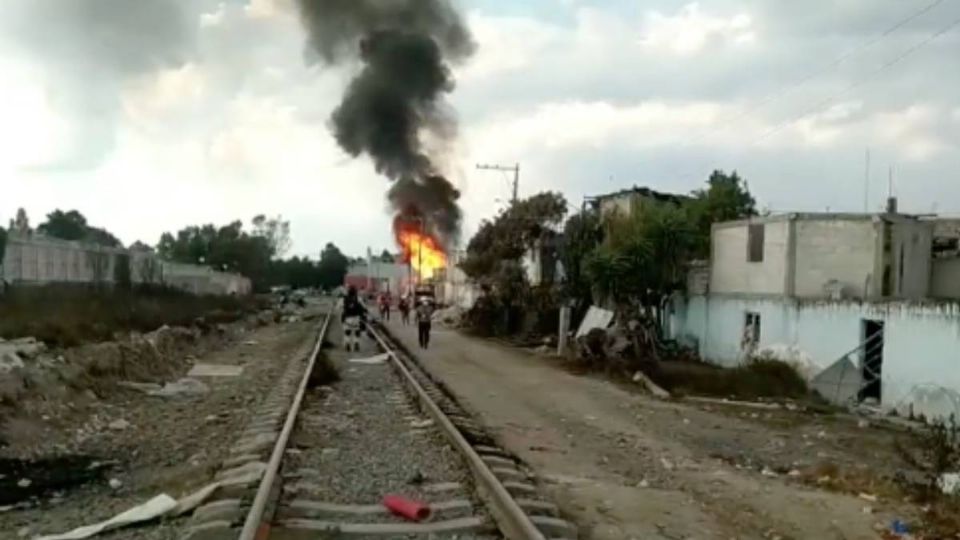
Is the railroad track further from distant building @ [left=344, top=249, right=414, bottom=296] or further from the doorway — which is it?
distant building @ [left=344, top=249, right=414, bottom=296]

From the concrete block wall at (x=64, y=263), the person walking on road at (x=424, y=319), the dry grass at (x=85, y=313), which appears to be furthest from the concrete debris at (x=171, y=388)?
the concrete block wall at (x=64, y=263)

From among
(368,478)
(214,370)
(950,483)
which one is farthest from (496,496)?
(214,370)

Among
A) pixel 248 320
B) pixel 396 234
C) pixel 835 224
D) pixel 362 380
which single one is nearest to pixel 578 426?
pixel 362 380

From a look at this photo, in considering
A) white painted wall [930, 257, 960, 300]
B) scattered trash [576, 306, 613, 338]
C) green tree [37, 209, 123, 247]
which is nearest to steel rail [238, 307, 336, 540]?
scattered trash [576, 306, 613, 338]

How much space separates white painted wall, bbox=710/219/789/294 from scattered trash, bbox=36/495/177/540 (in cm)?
2032

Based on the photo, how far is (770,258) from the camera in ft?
88.8

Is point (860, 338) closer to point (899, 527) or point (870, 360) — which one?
point (870, 360)

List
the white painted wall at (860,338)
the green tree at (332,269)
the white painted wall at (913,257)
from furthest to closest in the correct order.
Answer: the green tree at (332,269) → the white painted wall at (913,257) → the white painted wall at (860,338)

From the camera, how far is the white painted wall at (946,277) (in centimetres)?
2878

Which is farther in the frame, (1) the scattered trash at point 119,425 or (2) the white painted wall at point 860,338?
(2) the white painted wall at point 860,338

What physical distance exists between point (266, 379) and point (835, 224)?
1457cm

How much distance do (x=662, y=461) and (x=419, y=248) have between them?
191 ft

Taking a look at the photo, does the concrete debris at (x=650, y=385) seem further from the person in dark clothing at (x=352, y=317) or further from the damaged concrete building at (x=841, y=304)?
the person in dark clothing at (x=352, y=317)

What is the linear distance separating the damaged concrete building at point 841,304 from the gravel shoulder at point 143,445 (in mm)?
12158
